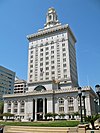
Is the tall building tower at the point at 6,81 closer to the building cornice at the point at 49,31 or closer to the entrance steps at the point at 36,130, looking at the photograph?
the building cornice at the point at 49,31

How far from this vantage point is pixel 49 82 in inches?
3297

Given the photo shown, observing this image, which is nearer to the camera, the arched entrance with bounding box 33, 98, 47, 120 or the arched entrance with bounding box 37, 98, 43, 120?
the arched entrance with bounding box 33, 98, 47, 120

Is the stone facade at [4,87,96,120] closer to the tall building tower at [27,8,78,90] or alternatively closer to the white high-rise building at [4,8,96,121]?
the white high-rise building at [4,8,96,121]

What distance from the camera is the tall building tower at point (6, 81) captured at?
5300 inches

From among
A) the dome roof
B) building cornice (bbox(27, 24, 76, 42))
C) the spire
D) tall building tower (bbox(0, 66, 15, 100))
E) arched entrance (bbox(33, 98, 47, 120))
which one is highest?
the spire

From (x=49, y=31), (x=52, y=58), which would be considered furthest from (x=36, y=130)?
(x=49, y=31)

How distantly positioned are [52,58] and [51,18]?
35307 mm

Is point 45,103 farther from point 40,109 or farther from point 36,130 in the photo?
point 36,130

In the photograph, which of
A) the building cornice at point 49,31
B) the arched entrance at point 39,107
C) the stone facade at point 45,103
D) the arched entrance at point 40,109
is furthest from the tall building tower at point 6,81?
the arched entrance at point 40,109

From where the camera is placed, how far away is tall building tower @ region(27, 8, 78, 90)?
87062 millimetres

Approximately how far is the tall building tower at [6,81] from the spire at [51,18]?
54333 millimetres

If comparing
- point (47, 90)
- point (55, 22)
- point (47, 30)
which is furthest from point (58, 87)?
point (55, 22)

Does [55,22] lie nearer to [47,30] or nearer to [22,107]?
[47,30]

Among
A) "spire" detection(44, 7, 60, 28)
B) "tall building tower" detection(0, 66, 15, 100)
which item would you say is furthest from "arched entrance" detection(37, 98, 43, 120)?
"tall building tower" detection(0, 66, 15, 100)
